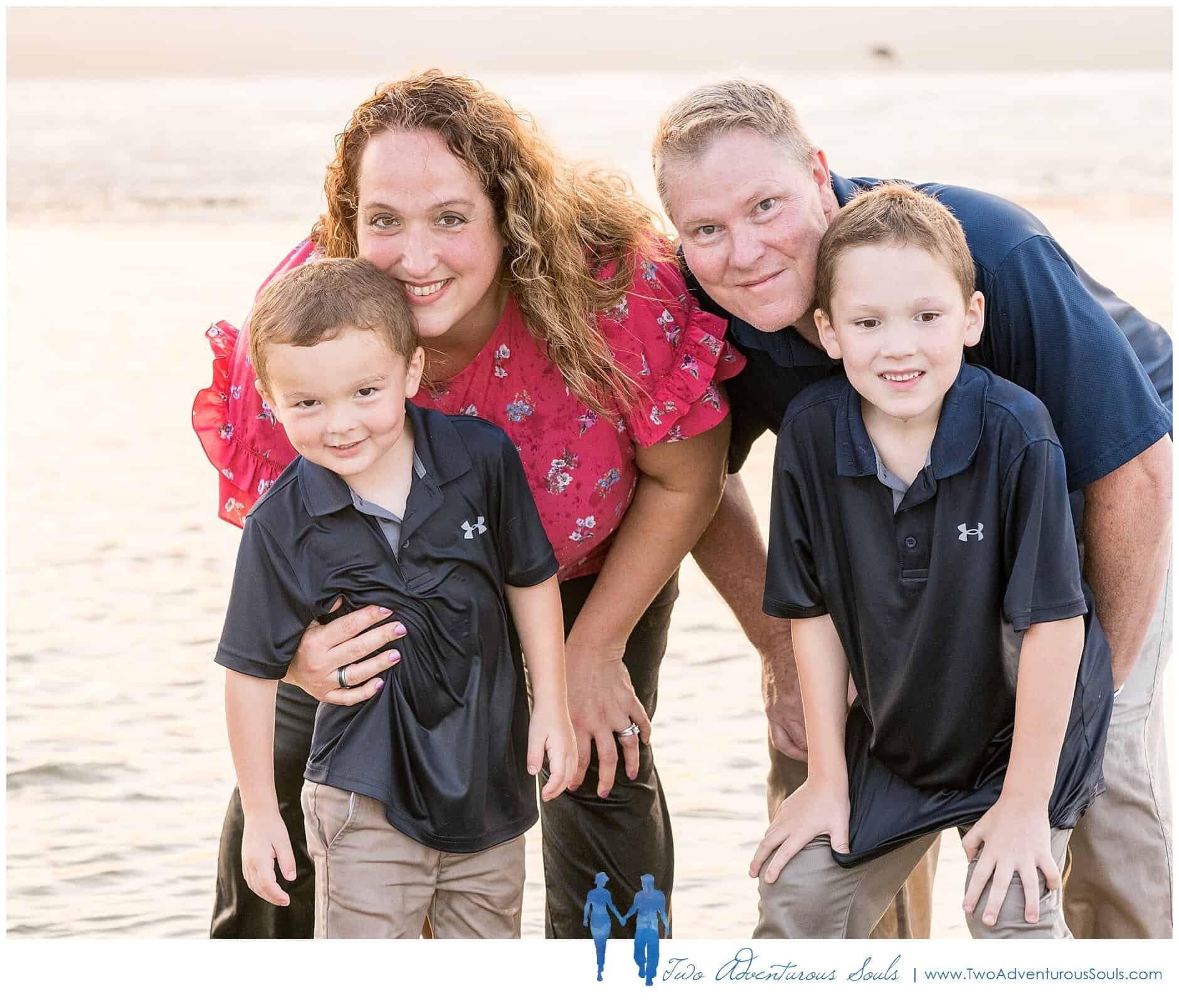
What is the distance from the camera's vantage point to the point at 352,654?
2.17 metres

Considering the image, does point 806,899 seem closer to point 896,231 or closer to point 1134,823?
point 1134,823

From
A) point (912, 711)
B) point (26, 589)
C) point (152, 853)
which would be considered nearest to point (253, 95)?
point (26, 589)

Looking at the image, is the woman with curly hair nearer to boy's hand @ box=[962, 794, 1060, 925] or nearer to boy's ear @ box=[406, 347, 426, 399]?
boy's ear @ box=[406, 347, 426, 399]

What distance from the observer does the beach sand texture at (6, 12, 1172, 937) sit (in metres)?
3.38

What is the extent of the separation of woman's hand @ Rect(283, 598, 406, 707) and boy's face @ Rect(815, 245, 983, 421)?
84cm

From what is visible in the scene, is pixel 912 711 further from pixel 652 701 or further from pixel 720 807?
pixel 720 807

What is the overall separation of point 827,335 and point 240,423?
106cm

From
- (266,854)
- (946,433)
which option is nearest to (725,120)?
(946,433)

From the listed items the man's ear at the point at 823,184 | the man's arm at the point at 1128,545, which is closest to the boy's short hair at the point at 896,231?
the man's ear at the point at 823,184

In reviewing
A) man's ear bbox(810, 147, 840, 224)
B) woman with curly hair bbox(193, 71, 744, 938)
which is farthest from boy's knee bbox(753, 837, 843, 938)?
man's ear bbox(810, 147, 840, 224)

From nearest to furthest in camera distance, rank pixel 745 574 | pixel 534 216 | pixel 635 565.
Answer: pixel 534 216 < pixel 635 565 < pixel 745 574

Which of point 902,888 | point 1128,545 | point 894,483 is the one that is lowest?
point 902,888

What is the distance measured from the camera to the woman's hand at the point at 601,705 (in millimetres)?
2641
